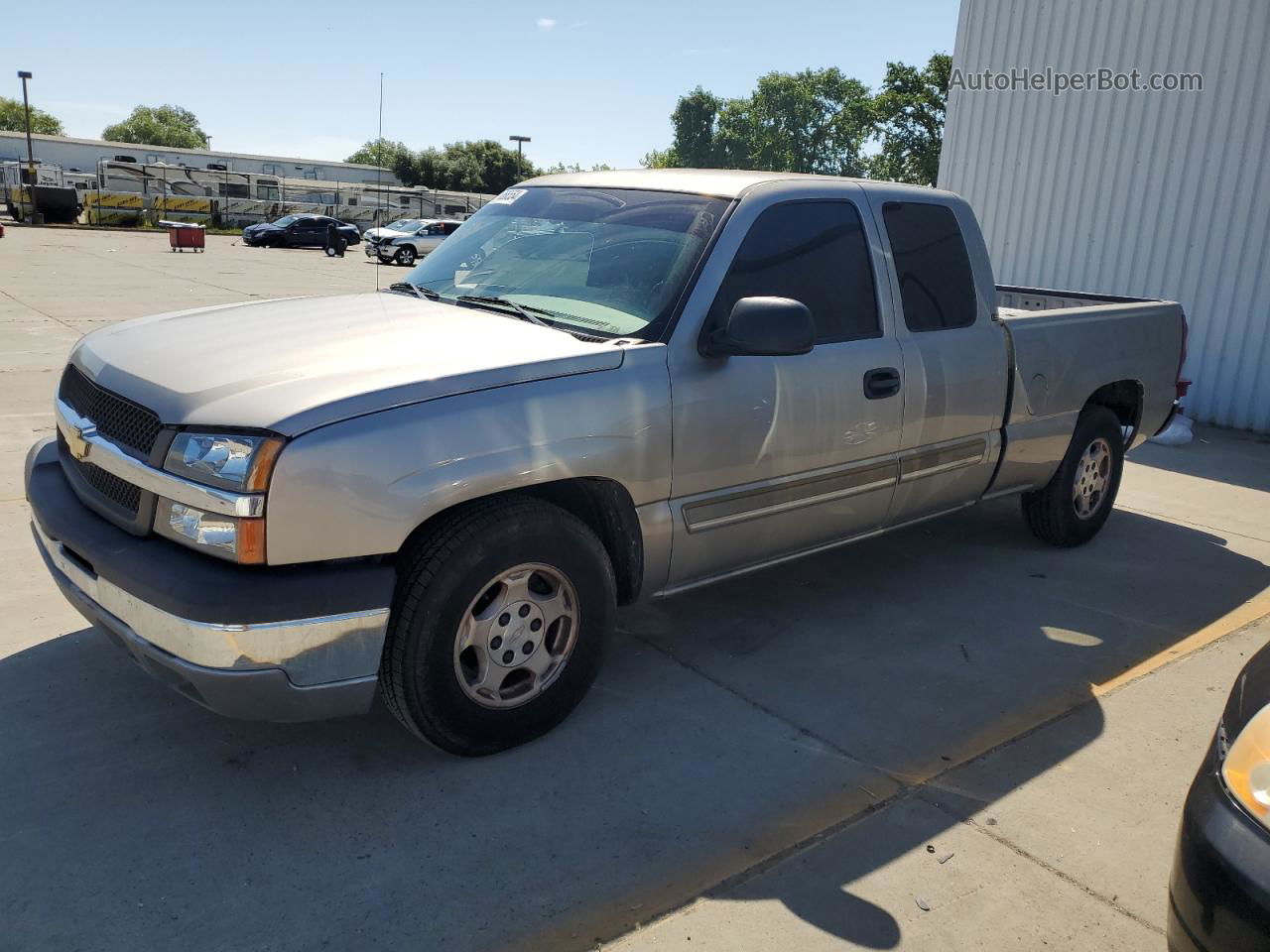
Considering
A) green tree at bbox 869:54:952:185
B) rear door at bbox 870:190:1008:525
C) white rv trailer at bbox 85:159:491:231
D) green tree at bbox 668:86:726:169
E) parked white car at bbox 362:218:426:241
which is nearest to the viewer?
rear door at bbox 870:190:1008:525

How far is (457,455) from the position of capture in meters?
2.88

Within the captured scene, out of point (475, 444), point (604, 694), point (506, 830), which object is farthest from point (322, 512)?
point (604, 694)

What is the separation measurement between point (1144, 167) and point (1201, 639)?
23.8 feet

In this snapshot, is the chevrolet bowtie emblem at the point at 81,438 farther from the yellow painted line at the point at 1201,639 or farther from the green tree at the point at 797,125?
the green tree at the point at 797,125

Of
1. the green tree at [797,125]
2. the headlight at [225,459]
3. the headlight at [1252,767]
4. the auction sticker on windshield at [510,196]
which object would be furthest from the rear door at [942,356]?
the green tree at [797,125]

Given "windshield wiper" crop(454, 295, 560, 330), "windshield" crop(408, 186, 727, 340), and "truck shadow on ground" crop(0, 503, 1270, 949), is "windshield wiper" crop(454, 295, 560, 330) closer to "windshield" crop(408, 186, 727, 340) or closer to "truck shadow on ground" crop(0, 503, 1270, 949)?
"windshield" crop(408, 186, 727, 340)

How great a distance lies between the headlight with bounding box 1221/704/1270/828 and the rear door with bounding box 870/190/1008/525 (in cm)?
224

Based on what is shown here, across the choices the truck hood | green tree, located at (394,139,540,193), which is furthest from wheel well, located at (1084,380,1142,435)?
green tree, located at (394,139,540,193)

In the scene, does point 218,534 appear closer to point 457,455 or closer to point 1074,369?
point 457,455

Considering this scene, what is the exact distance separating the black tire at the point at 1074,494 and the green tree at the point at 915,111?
5075 centimetres

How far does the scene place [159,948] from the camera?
2.39m

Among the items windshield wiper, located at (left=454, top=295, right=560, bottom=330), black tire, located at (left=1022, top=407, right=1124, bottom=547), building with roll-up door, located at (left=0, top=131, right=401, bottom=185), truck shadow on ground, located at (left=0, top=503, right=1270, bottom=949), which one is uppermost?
building with roll-up door, located at (left=0, top=131, right=401, bottom=185)

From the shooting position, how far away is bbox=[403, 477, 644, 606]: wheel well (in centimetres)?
338

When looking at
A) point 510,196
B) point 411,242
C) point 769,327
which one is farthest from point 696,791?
point 411,242
